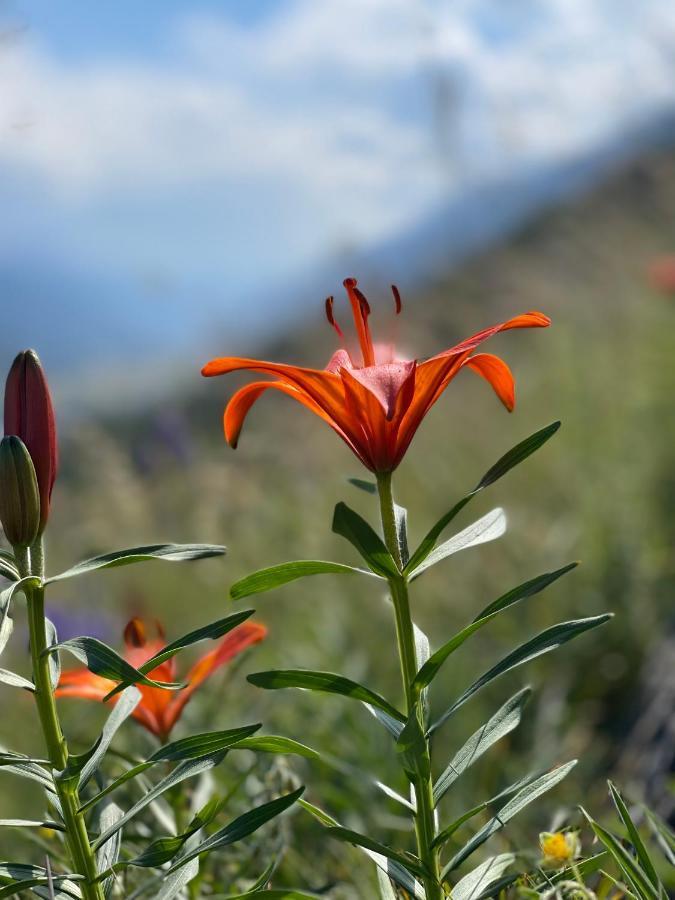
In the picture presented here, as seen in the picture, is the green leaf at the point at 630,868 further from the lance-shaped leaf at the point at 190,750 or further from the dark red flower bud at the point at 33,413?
the dark red flower bud at the point at 33,413

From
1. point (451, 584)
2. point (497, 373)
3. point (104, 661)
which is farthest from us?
point (451, 584)

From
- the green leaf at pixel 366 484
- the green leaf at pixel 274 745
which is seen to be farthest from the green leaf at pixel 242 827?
the green leaf at pixel 366 484

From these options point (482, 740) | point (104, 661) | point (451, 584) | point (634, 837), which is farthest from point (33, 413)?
point (451, 584)

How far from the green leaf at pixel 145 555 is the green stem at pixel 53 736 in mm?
22

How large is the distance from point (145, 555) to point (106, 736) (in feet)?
0.42

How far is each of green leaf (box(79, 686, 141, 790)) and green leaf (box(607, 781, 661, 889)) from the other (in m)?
0.33

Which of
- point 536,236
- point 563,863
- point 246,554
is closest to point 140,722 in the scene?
point 563,863

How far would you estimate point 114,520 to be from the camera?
345 centimetres

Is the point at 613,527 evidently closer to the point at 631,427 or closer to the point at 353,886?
the point at 631,427

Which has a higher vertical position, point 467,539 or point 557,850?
point 467,539

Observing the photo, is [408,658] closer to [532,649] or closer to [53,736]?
[532,649]

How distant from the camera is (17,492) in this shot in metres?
0.64

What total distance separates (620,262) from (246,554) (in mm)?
3468

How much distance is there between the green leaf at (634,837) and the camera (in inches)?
26.7
